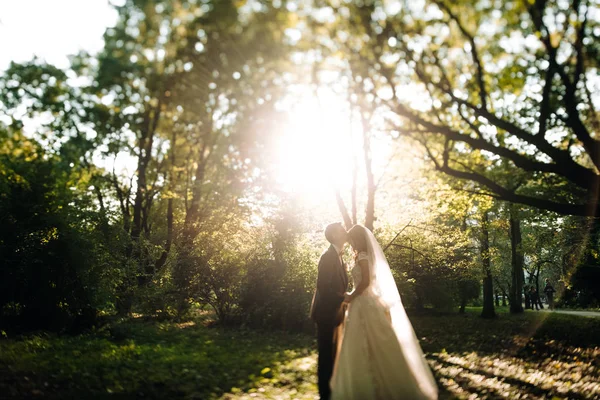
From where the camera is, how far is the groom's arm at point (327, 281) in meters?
6.43

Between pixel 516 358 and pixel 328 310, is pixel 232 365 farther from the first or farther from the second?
pixel 516 358

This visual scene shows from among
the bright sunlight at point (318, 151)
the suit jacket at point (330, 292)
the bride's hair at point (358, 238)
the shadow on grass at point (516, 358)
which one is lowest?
the shadow on grass at point (516, 358)

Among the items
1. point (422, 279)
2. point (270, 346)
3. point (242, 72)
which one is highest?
point (242, 72)

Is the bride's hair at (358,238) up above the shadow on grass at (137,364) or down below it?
above

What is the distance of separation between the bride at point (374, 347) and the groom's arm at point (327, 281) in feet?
0.70

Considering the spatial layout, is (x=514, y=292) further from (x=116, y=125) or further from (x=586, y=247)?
(x=116, y=125)

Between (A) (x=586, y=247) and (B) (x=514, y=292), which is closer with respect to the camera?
(A) (x=586, y=247)

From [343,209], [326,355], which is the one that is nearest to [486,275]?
[343,209]

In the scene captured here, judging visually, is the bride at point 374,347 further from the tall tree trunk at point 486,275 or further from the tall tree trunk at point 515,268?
the tall tree trunk at point 515,268

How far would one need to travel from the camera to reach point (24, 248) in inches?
494

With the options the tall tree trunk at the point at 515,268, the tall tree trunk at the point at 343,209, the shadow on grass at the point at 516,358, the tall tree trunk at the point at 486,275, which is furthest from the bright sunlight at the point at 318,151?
the tall tree trunk at the point at 515,268

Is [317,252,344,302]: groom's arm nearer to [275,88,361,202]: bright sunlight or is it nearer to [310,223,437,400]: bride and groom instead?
[310,223,437,400]: bride and groom

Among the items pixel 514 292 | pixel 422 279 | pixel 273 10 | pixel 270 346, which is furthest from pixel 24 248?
pixel 514 292

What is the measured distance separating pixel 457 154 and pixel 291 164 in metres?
7.05
